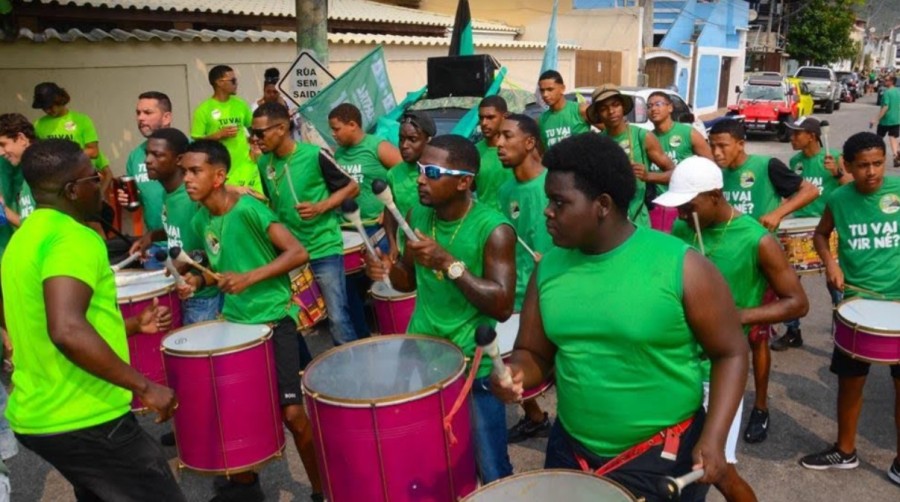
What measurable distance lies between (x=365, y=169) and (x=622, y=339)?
4.26 metres

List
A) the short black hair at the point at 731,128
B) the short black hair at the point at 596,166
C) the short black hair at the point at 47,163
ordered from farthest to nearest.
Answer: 1. the short black hair at the point at 731,128
2. the short black hair at the point at 47,163
3. the short black hair at the point at 596,166

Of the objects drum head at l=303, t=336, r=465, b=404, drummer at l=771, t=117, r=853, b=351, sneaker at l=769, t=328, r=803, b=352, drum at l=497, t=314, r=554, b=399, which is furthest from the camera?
sneaker at l=769, t=328, r=803, b=352

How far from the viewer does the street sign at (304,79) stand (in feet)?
27.3

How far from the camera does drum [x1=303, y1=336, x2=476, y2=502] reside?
281 cm

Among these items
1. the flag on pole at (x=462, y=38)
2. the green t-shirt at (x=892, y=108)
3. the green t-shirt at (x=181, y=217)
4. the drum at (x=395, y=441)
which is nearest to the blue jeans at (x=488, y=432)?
the drum at (x=395, y=441)

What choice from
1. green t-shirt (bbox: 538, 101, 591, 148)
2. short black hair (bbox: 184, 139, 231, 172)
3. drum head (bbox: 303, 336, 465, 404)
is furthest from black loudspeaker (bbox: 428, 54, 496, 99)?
drum head (bbox: 303, 336, 465, 404)

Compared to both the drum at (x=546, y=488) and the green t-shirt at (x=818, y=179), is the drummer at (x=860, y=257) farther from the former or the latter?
the drum at (x=546, y=488)

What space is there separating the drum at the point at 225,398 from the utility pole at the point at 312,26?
548 cm

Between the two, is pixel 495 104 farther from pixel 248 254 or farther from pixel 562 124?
pixel 248 254

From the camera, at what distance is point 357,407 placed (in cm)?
279

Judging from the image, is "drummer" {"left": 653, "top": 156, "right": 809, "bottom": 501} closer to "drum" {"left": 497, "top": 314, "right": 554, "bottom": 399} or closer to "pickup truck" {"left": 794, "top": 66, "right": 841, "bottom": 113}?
"drum" {"left": 497, "top": 314, "right": 554, "bottom": 399}

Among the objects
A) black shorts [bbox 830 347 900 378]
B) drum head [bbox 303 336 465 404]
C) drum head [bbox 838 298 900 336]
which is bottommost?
black shorts [bbox 830 347 900 378]

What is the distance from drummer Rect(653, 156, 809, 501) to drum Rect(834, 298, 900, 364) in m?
0.73

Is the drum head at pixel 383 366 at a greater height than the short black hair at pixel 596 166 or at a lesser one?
lesser
